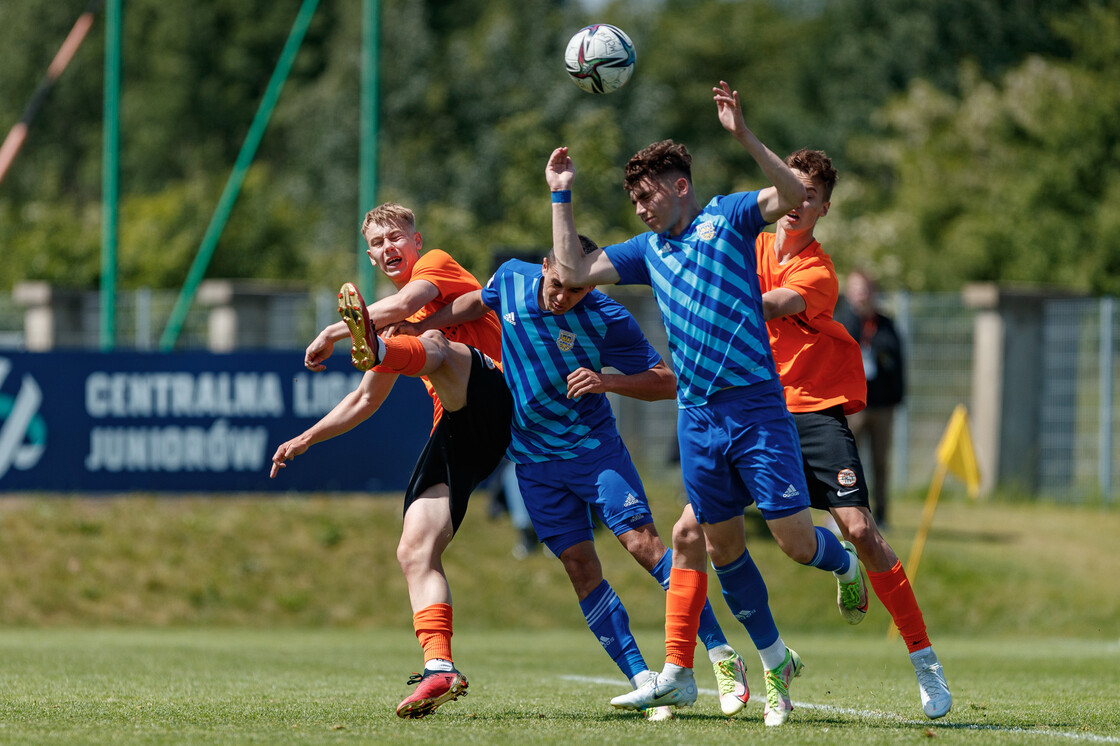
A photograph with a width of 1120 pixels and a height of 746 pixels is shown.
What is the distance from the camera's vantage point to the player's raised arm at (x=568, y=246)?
6.01m

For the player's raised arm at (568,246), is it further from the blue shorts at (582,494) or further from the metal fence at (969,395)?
the metal fence at (969,395)

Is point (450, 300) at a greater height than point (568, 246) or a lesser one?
lesser

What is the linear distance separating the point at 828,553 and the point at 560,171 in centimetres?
200

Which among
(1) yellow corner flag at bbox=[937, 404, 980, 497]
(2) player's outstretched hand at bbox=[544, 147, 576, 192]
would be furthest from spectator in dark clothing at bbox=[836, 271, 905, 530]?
(2) player's outstretched hand at bbox=[544, 147, 576, 192]

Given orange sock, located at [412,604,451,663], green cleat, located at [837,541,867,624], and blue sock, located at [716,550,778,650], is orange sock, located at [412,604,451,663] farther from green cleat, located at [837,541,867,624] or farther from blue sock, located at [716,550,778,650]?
green cleat, located at [837,541,867,624]

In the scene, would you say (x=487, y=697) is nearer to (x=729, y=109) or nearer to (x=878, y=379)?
(x=729, y=109)

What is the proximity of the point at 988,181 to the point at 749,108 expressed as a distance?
20.1 meters

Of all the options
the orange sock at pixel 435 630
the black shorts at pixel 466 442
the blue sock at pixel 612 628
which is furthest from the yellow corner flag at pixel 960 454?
the orange sock at pixel 435 630

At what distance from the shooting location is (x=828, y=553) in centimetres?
642

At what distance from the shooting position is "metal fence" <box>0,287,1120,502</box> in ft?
60.0

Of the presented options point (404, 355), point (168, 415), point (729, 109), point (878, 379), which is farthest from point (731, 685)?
point (168, 415)

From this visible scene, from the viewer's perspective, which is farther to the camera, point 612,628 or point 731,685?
point 612,628

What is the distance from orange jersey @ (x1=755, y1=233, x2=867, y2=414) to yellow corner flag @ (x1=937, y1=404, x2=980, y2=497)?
7.13 m

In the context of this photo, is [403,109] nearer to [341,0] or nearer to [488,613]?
[341,0]
